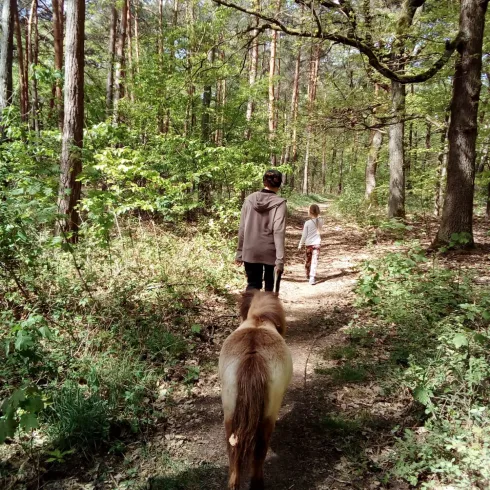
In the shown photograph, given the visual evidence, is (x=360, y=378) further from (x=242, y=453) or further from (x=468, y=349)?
(x=242, y=453)

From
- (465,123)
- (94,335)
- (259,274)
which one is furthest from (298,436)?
(465,123)

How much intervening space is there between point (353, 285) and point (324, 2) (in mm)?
6193

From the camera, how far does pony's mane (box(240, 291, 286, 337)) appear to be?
290cm

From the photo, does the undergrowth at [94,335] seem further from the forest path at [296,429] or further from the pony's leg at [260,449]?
the pony's leg at [260,449]

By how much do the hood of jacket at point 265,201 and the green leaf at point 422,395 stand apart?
235 centimetres

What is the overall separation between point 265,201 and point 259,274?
37.9 inches

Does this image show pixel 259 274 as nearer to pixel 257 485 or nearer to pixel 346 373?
pixel 346 373

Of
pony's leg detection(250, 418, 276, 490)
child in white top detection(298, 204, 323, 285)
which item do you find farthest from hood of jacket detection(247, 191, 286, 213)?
child in white top detection(298, 204, 323, 285)

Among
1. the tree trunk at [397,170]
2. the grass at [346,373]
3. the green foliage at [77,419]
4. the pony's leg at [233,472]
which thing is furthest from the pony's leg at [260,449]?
the tree trunk at [397,170]

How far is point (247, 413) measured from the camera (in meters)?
2.09

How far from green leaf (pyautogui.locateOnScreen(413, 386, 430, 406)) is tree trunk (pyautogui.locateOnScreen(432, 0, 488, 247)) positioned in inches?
199

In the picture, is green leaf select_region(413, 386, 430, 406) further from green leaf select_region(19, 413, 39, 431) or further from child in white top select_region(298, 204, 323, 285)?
child in white top select_region(298, 204, 323, 285)

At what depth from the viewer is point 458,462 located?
2518 mm

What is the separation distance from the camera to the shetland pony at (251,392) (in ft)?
6.89
